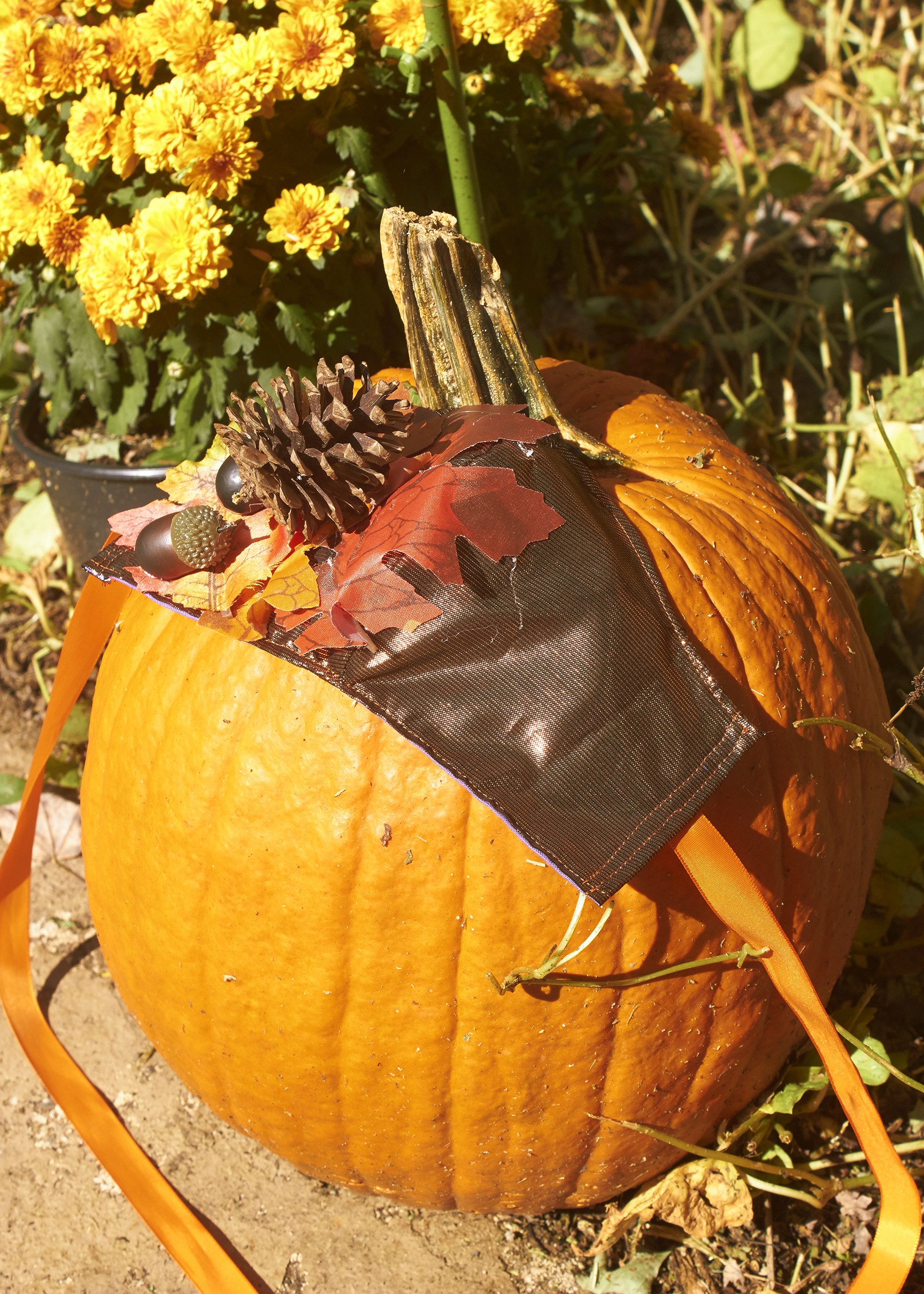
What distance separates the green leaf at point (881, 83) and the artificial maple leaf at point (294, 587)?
3.06m

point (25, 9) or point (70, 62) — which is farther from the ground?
point (25, 9)

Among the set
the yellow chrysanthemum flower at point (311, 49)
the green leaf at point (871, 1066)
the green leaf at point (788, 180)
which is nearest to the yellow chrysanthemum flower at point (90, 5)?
the yellow chrysanthemum flower at point (311, 49)

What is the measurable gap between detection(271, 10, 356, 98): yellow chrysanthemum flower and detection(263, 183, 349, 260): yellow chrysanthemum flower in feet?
0.54

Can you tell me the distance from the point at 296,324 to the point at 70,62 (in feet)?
1.95

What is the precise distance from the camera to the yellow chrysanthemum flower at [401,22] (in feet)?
5.63

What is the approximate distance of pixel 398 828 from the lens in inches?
42.3

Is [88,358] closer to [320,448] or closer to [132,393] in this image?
[132,393]

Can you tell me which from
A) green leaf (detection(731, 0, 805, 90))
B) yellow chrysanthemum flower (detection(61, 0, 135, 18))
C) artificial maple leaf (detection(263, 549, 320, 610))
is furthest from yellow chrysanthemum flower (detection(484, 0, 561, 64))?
green leaf (detection(731, 0, 805, 90))

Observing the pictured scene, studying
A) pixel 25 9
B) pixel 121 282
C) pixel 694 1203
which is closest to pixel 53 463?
pixel 121 282

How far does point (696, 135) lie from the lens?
2455 mm

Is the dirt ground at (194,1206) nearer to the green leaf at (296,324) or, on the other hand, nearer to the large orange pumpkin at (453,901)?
the large orange pumpkin at (453,901)

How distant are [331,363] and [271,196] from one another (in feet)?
1.06

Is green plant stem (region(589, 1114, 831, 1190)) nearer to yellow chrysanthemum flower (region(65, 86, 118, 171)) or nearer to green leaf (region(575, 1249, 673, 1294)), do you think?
green leaf (region(575, 1249, 673, 1294))

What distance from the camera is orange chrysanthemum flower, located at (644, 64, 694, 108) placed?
2447 mm
